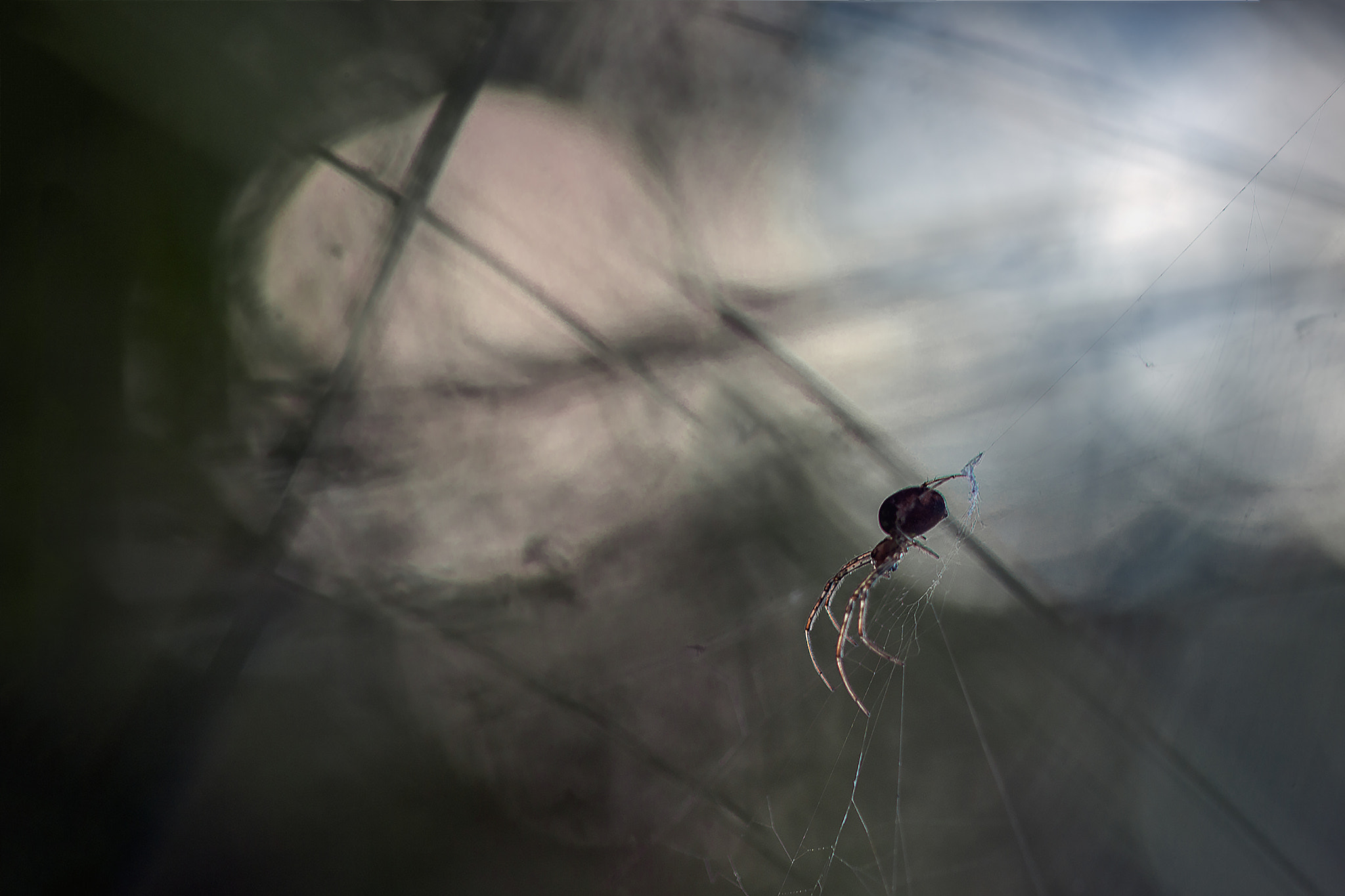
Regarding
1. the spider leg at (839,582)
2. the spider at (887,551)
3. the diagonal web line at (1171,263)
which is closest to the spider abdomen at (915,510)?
the spider at (887,551)

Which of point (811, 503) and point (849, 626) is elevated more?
point (811, 503)

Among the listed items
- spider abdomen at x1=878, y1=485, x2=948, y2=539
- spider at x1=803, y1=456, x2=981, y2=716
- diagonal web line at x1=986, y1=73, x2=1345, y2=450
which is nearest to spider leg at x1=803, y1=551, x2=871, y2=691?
spider at x1=803, y1=456, x2=981, y2=716

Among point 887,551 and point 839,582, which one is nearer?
point 887,551

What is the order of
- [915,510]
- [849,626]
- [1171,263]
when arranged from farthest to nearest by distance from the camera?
[849,626] < [1171,263] < [915,510]

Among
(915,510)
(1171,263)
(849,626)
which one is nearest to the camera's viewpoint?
(915,510)

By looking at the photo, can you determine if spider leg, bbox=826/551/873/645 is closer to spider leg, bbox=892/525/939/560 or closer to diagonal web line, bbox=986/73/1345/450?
spider leg, bbox=892/525/939/560

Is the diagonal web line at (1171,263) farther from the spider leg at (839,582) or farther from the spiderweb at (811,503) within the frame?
the spider leg at (839,582)

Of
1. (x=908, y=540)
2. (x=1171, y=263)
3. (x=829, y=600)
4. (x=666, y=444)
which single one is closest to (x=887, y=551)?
(x=908, y=540)

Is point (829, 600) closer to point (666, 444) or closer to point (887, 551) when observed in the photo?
point (887, 551)
